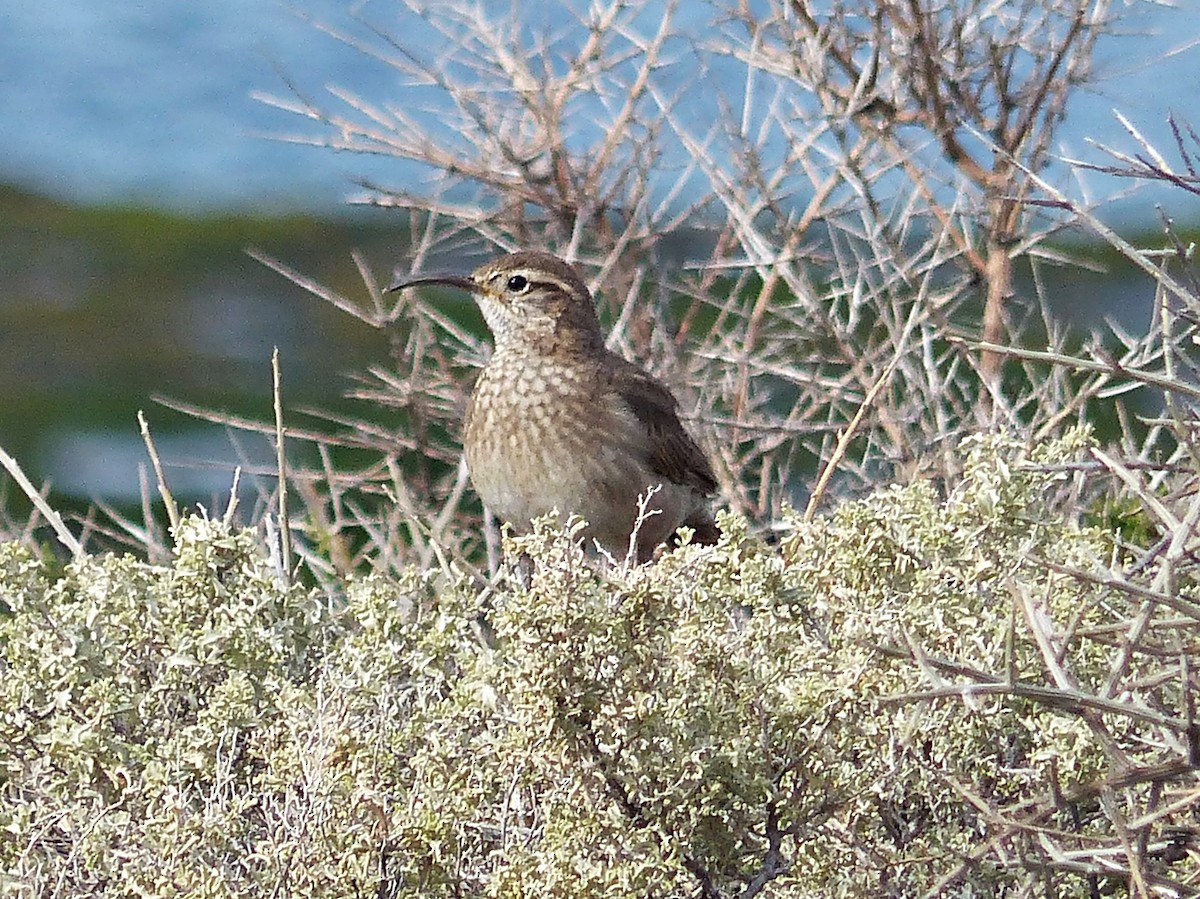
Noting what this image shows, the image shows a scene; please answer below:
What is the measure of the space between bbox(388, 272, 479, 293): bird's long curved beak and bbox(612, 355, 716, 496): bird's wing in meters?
0.49

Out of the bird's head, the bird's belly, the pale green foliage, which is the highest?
the pale green foliage

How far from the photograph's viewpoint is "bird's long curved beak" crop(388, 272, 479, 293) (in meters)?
5.22

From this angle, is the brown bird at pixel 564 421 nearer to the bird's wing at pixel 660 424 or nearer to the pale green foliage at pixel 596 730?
the bird's wing at pixel 660 424

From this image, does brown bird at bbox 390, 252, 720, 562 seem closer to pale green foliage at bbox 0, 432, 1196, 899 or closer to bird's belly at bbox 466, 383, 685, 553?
bird's belly at bbox 466, 383, 685, 553

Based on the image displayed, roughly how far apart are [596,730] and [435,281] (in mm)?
3062

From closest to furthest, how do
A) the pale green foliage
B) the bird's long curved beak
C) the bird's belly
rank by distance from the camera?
the pale green foliage, the bird's belly, the bird's long curved beak

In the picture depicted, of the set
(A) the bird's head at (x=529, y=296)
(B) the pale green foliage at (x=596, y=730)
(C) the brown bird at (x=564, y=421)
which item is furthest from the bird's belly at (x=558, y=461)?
(B) the pale green foliage at (x=596, y=730)

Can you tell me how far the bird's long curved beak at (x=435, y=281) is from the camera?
17.1 ft

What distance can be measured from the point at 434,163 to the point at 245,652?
3096mm

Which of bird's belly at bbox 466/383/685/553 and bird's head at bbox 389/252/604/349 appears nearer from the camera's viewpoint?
bird's belly at bbox 466/383/685/553

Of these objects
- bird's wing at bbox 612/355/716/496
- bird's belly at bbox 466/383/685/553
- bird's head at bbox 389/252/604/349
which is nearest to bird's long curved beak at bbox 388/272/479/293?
bird's head at bbox 389/252/604/349

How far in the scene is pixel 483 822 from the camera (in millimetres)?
2535

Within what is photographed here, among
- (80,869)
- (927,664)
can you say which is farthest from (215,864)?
(927,664)

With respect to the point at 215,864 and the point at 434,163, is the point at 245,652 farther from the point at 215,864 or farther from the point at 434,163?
the point at 434,163
